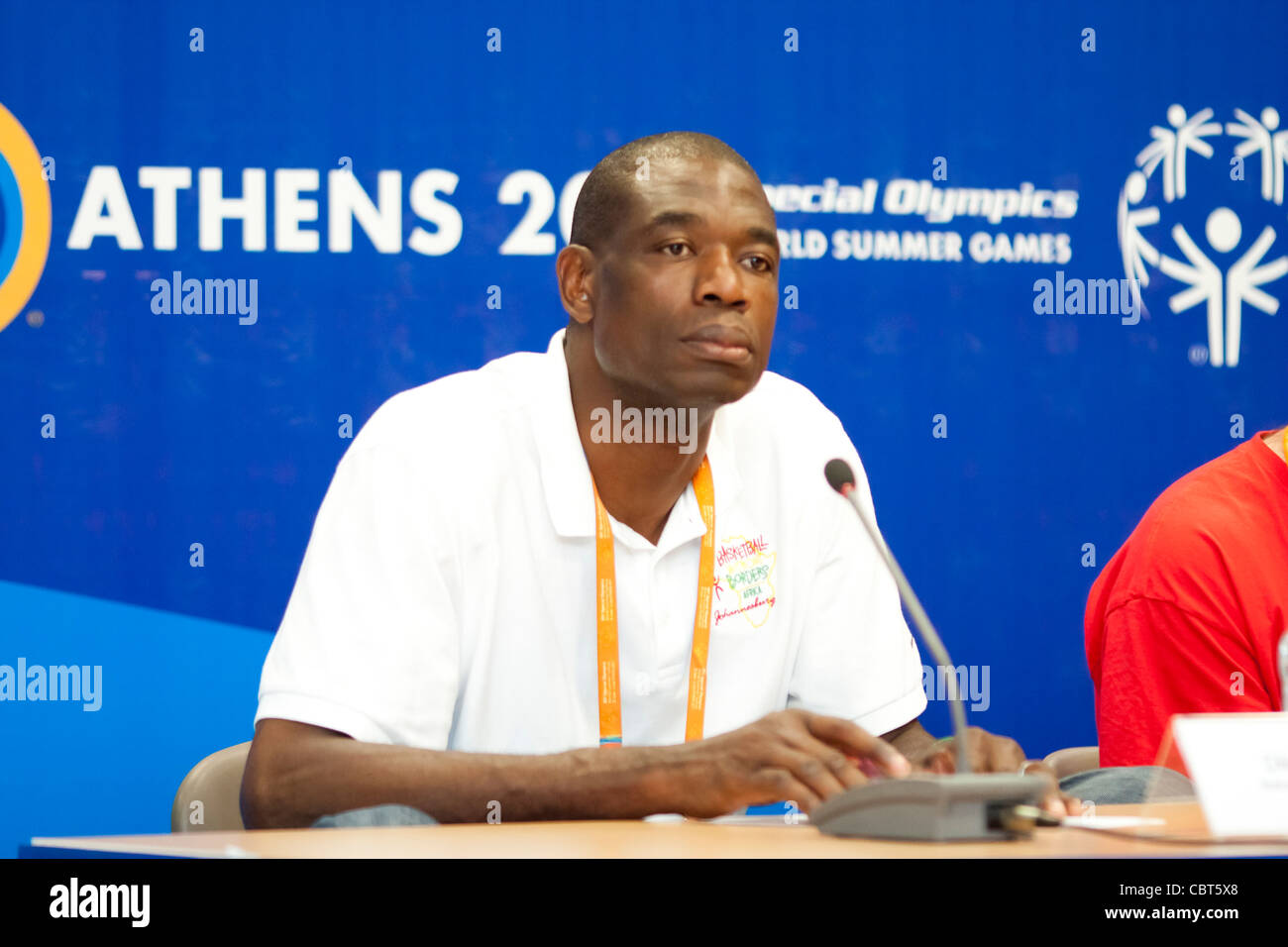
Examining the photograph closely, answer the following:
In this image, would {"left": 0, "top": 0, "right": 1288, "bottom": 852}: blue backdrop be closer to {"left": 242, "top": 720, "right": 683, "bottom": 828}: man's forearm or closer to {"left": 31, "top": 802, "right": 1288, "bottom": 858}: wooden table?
{"left": 242, "top": 720, "right": 683, "bottom": 828}: man's forearm

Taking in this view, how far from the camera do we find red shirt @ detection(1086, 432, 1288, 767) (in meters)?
2.22

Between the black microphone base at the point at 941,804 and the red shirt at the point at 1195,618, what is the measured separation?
988 millimetres

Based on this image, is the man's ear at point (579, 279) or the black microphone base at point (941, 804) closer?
the black microphone base at point (941, 804)

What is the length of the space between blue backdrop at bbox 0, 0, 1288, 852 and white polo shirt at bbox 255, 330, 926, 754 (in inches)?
47.0

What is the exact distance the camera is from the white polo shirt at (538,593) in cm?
192

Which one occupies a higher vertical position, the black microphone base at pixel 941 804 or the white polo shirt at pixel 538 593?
the white polo shirt at pixel 538 593

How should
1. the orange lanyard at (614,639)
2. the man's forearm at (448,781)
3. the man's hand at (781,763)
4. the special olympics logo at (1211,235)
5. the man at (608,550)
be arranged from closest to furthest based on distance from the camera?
the man's hand at (781,763), the man's forearm at (448,781), the man at (608,550), the orange lanyard at (614,639), the special olympics logo at (1211,235)

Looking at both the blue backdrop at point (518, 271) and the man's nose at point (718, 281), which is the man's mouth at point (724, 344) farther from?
the blue backdrop at point (518, 271)

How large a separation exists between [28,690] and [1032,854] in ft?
8.69

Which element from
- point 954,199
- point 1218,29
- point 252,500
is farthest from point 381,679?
point 1218,29

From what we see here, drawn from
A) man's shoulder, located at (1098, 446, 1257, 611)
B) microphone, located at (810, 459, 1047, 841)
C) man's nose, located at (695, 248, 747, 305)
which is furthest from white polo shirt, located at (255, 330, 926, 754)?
microphone, located at (810, 459, 1047, 841)

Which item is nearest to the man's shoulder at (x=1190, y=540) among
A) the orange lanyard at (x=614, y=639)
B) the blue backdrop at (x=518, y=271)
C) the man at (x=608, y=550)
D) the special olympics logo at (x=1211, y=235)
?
the man at (x=608, y=550)

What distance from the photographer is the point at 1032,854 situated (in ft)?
3.87
